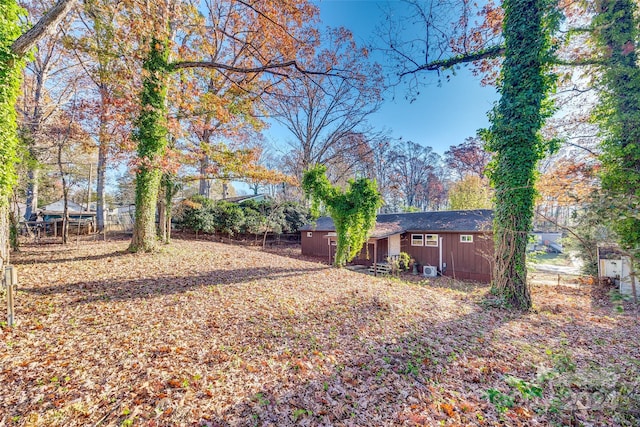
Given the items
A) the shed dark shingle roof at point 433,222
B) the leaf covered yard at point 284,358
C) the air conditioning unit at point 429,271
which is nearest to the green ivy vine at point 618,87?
the leaf covered yard at point 284,358

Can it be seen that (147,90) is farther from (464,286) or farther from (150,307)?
(464,286)

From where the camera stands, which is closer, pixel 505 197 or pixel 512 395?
pixel 512 395

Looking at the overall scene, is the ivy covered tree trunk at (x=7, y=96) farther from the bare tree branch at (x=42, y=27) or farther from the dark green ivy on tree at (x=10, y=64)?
the bare tree branch at (x=42, y=27)

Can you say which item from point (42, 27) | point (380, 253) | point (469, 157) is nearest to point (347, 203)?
point (380, 253)

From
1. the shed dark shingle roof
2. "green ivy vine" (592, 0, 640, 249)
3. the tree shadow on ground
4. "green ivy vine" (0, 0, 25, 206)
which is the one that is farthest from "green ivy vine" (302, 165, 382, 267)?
"green ivy vine" (0, 0, 25, 206)

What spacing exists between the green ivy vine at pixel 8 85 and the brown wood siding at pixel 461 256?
52.4ft

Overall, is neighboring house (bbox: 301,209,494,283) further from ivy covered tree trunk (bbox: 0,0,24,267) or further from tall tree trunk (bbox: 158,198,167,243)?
ivy covered tree trunk (bbox: 0,0,24,267)

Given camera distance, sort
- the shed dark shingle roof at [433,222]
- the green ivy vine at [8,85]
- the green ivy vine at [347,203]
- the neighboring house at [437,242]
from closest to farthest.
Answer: the green ivy vine at [8,85], the green ivy vine at [347,203], the neighboring house at [437,242], the shed dark shingle roof at [433,222]

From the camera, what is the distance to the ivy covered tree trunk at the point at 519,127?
20.7 feet

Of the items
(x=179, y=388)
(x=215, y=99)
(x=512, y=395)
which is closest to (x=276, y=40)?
(x=215, y=99)

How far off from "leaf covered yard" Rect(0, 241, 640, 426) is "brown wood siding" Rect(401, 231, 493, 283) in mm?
7258

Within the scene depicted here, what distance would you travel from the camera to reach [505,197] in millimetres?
6703

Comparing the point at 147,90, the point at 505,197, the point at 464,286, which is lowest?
the point at 464,286

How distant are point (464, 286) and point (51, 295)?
1392 centimetres
